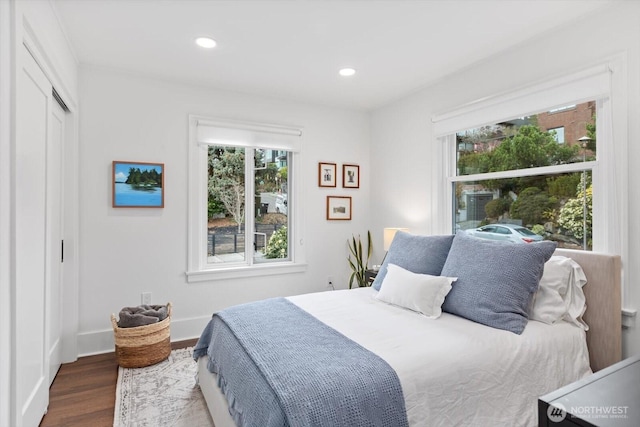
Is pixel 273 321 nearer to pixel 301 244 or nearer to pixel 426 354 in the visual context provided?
pixel 426 354

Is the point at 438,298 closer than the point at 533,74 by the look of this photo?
Yes

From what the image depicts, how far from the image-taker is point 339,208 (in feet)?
14.4

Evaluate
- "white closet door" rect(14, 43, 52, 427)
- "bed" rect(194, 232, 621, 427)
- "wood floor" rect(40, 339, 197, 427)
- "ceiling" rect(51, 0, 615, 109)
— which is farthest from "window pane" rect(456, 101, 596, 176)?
"wood floor" rect(40, 339, 197, 427)

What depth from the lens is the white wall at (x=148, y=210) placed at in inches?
125

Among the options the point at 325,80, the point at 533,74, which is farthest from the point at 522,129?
the point at 325,80

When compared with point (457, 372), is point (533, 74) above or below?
above

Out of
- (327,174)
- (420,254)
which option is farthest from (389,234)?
(327,174)

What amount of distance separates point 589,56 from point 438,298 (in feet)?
6.19

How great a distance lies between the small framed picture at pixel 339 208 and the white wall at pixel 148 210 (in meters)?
0.27

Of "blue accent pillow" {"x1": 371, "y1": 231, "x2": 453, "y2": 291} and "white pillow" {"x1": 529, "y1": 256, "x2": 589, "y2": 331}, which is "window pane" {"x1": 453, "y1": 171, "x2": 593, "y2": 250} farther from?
"blue accent pillow" {"x1": 371, "y1": 231, "x2": 453, "y2": 291}

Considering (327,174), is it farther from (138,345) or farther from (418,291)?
(138,345)

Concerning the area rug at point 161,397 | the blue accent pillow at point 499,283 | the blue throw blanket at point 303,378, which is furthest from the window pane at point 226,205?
the blue accent pillow at point 499,283

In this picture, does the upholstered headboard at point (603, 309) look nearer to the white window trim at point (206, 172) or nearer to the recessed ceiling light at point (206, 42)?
the white window trim at point (206, 172)

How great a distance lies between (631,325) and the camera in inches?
85.9
